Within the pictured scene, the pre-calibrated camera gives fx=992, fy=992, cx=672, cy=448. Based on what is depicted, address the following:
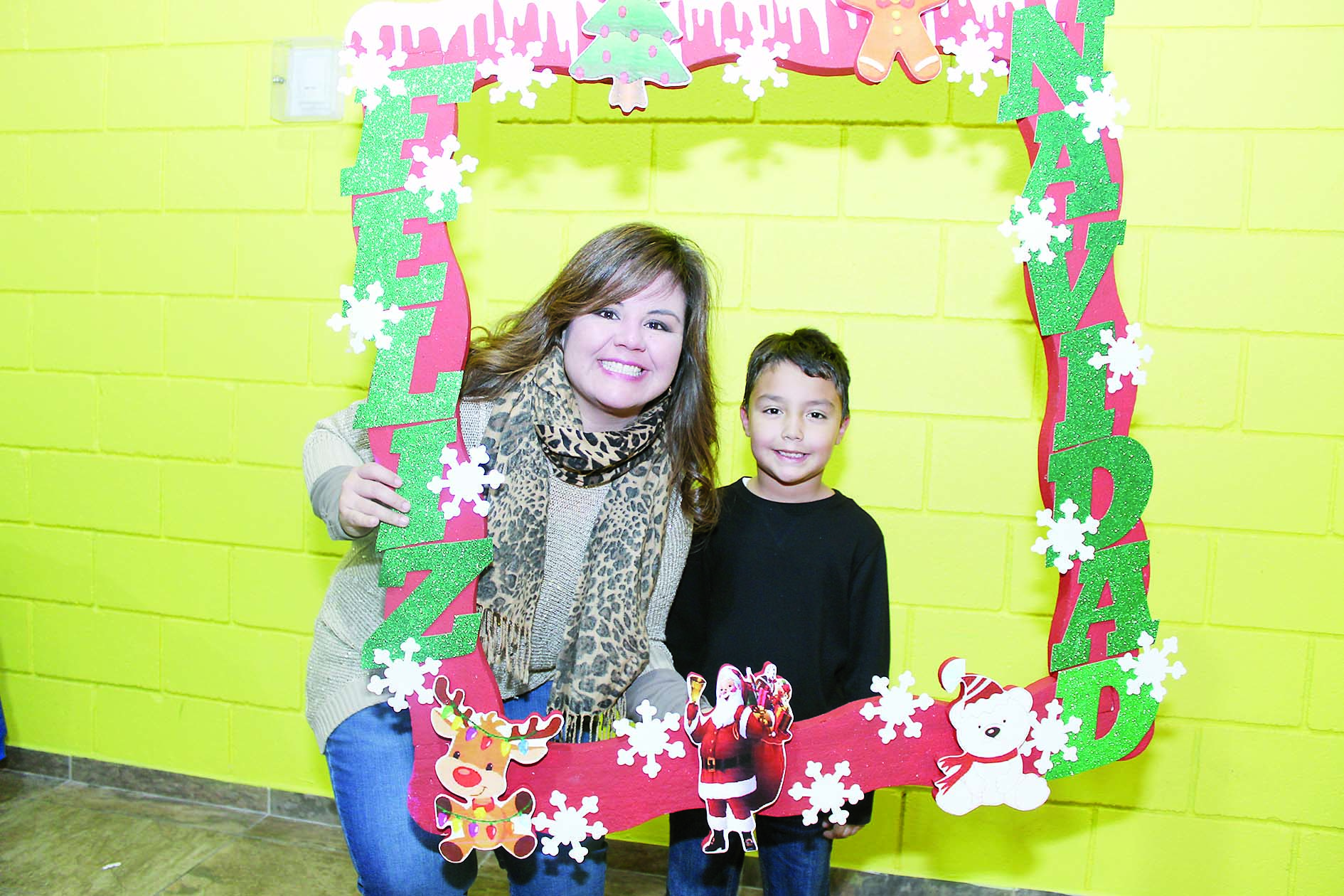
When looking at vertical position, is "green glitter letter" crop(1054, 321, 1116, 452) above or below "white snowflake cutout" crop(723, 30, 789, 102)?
below

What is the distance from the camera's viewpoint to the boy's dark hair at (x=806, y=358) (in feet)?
5.23

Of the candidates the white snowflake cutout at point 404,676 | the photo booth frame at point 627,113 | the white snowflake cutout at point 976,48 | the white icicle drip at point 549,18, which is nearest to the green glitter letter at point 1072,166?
the photo booth frame at point 627,113

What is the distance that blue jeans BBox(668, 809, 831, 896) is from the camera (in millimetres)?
1616

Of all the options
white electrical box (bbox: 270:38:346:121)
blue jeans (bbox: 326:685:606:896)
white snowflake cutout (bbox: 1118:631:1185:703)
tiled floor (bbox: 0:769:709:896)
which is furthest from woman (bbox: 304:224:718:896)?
white electrical box (bbox: 270:38:346:121)

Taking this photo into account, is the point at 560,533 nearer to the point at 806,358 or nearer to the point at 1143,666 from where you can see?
the point at 806,358

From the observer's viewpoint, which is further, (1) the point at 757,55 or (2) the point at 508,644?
(2) the point at 508,644

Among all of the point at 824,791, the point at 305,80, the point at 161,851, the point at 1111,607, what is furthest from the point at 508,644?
the point at 305,80

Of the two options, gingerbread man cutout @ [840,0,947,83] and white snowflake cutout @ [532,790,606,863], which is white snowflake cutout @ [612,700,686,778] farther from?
gingerbread man cutout @ [840,0,947,83]

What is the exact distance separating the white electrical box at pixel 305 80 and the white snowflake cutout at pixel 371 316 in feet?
3.82

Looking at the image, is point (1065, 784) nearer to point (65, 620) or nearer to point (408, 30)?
point (408, 30)

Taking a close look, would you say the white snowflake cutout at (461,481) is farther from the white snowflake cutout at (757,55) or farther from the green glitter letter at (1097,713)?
the green glitter letter at (1097,713)

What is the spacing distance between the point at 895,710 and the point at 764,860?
48 centimetres

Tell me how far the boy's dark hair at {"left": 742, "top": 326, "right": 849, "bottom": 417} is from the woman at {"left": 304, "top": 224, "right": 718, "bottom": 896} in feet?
0.36

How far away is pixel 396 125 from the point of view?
1316 millimetres
